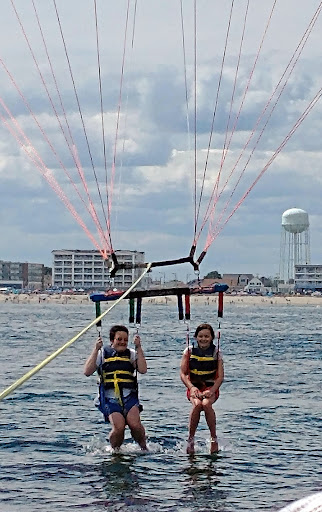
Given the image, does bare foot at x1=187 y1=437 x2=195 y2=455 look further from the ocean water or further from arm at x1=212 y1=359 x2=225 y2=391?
arm at x1=212 y1=359 x2=225 y2=391

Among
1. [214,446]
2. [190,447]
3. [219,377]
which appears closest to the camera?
[219,377]

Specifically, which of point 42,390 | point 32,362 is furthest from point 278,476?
point 32,362

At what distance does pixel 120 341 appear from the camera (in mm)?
14109

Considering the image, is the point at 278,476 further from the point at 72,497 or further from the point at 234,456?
the point at 72,497

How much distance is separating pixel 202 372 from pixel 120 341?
125 cm

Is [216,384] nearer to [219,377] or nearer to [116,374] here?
[219,377]

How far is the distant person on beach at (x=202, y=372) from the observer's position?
14078 mm

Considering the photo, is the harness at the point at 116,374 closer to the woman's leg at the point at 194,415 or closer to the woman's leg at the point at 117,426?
the woman's leg at the point at 117,426

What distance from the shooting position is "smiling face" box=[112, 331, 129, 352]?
1409cm

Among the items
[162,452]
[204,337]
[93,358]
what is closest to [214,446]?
[162,452]

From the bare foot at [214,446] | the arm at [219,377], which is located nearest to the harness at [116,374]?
the arm at [219,377]

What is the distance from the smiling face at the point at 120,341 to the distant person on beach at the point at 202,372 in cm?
87

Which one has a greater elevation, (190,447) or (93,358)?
(93,358)

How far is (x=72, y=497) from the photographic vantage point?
40.1 feet
